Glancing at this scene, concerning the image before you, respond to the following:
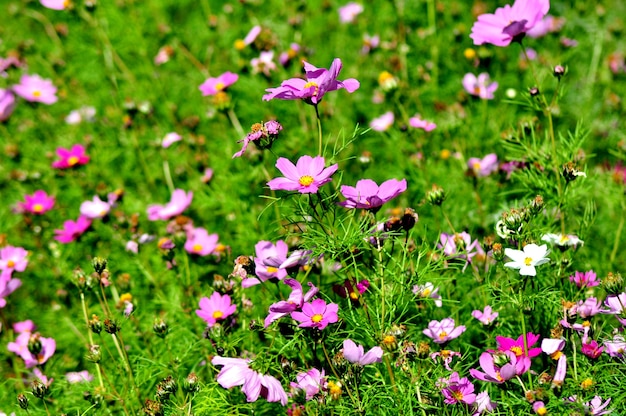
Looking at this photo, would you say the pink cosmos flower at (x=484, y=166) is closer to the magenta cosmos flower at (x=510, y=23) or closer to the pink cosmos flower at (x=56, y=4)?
the magenta cosmos flower at (x=510, y=23)

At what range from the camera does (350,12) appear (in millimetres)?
2924

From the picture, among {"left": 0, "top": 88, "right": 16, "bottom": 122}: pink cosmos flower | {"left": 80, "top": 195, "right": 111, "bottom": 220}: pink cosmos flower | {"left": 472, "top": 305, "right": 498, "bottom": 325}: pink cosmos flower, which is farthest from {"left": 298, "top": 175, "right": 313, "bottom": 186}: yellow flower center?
{"left": 0, "top": 88, "right": 16, "bottom": 122}: pink cosmos flower

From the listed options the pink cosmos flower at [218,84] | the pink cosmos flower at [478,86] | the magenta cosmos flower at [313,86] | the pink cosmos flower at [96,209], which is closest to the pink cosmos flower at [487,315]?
the magenta cosmos flower at [313,86]

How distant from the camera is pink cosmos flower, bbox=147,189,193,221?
212 cm

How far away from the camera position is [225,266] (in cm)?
193

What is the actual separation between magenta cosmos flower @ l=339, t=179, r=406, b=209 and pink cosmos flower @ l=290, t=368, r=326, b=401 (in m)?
0.34

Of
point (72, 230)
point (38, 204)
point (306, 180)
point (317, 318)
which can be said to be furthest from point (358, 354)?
point (38, 204)

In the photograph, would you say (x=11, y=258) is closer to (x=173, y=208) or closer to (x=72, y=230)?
(x=72, y=230)

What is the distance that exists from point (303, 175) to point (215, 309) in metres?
0.43

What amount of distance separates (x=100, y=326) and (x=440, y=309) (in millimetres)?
798

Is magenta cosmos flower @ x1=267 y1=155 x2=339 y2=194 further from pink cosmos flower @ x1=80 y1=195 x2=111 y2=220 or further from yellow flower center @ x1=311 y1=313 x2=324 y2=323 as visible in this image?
pink cosmos flower @ x1=80 y1=195 x2=111 y2=220

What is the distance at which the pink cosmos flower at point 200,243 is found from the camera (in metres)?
1.91

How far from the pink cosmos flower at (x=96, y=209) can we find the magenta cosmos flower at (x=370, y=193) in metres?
1.05

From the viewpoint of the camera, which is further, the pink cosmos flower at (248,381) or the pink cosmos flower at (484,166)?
the pink cosmos flower at (484,166)
